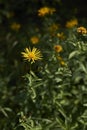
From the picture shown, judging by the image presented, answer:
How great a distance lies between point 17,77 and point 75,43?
3.11ft

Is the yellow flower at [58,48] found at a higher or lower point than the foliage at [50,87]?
higher

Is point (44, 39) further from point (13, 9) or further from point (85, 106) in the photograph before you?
point (13, 9)

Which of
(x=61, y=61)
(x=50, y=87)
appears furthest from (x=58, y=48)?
(x=50, y=87)

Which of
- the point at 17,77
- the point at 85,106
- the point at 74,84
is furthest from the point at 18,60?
→ the point at 85,106

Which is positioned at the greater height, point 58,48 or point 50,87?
point 58,48

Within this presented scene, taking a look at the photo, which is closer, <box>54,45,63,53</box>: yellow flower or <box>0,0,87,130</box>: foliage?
<box>0,0,87,130</box>: foliage

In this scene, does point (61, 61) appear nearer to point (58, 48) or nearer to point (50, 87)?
point (58, 48)

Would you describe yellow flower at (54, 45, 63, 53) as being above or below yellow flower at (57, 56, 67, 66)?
above

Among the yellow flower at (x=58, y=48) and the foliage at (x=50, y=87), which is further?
the yellow flower at (x=58, y=48)

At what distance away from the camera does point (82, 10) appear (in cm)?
533

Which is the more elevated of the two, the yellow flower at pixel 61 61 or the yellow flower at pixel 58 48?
the yellow flower at pixel 58 48

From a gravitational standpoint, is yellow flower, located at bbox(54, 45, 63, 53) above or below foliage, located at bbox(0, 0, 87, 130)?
above

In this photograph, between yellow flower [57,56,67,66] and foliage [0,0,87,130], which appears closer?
foliage [0,0,87,130]

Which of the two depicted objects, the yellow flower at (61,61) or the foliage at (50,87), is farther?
the yellow flower at (61,61)
